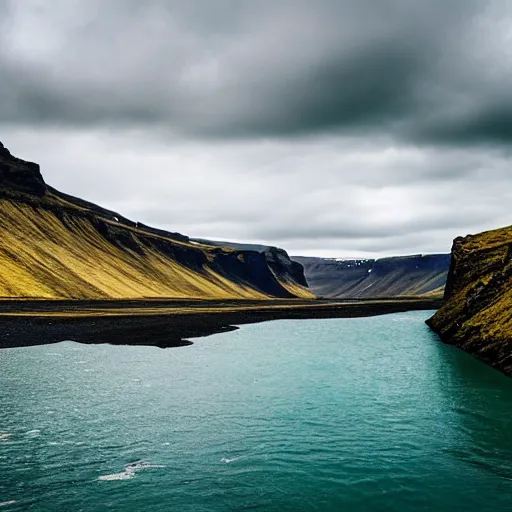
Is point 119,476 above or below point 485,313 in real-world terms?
below

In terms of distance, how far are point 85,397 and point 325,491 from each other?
2005 centimetres

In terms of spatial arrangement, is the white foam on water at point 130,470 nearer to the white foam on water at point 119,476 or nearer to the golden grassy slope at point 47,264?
the white foam on water at point 119,476

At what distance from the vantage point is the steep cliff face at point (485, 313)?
46875mm

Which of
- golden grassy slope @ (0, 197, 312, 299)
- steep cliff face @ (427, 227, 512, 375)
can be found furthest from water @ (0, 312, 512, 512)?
golden grassy slope @ (0, 197, 312, 299)

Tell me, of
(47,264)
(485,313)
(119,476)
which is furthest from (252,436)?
(47,264)

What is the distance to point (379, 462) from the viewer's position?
21.3 m

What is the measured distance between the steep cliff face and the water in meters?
3.76

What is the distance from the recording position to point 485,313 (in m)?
56.5

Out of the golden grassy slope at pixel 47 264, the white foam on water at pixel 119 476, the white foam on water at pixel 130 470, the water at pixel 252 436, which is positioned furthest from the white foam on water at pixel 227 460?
the golden grassy slope at pixel 47 264

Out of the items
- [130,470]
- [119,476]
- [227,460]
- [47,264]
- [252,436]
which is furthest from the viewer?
[47,264]

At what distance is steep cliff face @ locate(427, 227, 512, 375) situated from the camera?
1845 inches

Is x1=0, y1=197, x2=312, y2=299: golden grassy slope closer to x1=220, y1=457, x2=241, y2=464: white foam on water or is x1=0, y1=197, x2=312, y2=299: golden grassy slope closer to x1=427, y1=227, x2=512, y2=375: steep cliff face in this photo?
x1=427, y1=227, x2=512, y2=375: steep cliff face

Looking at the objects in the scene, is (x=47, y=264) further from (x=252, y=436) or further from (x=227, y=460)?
(x=227, y=460)

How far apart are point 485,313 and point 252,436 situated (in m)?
41.9
